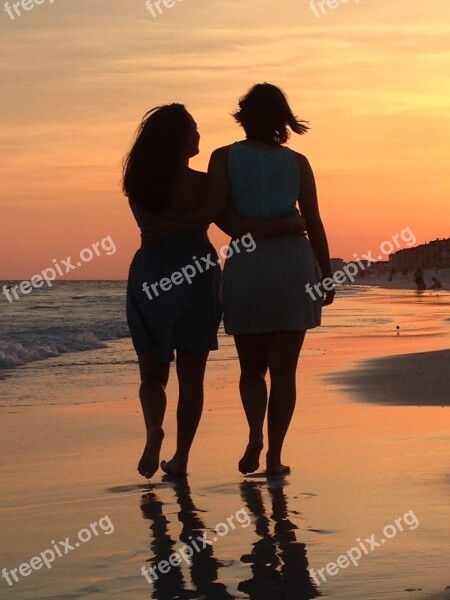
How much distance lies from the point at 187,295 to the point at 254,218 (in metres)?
0.46

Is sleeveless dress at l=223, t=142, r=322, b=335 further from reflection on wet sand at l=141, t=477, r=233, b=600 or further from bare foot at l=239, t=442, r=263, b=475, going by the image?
reflection on wet sand at l=141, t=477, r=233, b=600

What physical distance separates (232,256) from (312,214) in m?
0.43

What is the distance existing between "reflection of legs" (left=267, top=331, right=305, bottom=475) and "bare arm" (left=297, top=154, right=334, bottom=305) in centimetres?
26

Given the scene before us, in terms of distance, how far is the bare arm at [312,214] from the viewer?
5.50 m

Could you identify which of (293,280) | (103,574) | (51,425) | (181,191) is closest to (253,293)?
(293,280)

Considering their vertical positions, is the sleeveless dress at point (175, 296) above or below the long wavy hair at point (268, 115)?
below

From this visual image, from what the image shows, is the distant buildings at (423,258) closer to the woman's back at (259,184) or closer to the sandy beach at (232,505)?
the sandy beach at (232,505)

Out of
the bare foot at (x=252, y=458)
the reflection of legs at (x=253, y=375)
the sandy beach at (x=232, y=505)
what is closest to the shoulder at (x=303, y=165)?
the reflection of legs at (x=253, y=375)

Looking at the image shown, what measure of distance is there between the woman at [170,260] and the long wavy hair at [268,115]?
0.26m

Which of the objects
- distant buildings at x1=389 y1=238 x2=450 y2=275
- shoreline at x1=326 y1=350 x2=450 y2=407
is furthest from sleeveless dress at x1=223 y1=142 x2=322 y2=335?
distant buildings at x1=389 y1=238 x2=450 y2=275

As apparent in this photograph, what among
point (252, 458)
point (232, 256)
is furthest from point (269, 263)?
Answer: point (252, 458)

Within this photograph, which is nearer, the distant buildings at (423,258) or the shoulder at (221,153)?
the shoulder at (221,153)

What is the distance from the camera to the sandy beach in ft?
11.7

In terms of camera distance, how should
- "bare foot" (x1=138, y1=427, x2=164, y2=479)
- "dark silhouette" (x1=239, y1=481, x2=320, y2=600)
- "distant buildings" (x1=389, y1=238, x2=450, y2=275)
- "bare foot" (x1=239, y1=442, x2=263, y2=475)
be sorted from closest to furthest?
"dark silhouette" (x1=239, y1=481, x2=320, y2=600), "bare foot" (x1=138, y1=427, x2=164, y2=479), "bare foot" (x1=239, y1=442, x2=263, y2=475), "distant buildings" (x1=389, y1=238, x2=450, y2=275)
